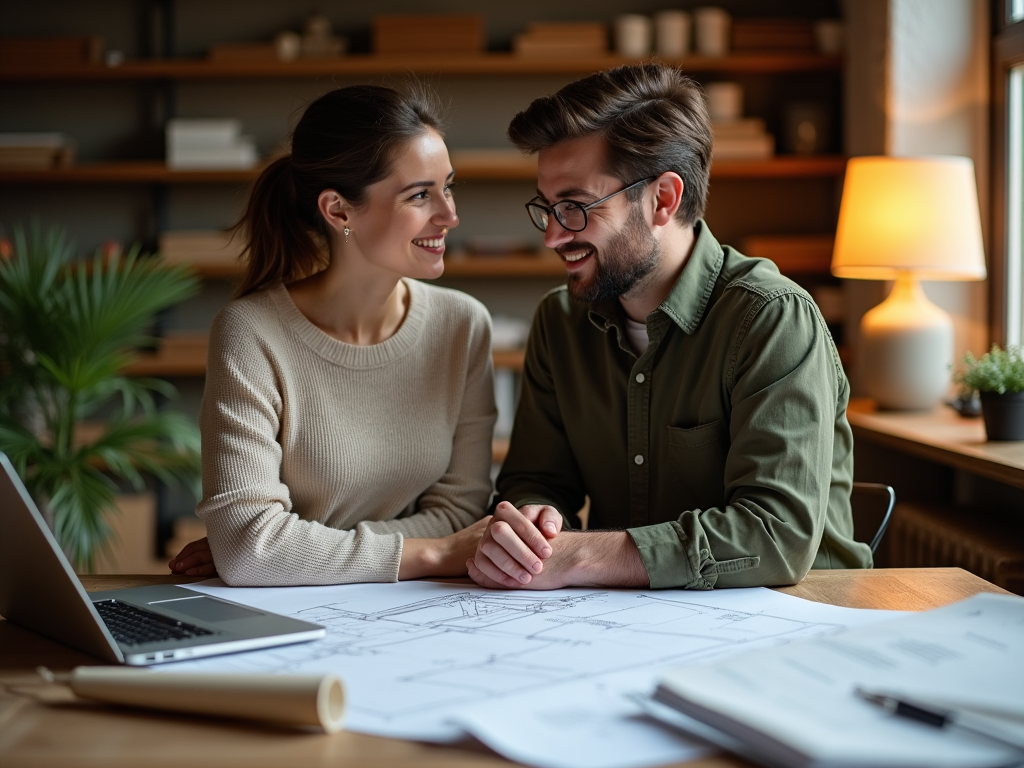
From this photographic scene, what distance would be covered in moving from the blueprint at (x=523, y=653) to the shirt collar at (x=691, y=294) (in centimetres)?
51

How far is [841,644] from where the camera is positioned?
100cm

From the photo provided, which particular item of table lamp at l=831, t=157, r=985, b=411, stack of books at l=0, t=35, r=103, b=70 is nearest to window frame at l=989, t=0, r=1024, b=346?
table lamp at l=831, t=157, r=985, b=411

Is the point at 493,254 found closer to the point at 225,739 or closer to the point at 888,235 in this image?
the point at 888,235

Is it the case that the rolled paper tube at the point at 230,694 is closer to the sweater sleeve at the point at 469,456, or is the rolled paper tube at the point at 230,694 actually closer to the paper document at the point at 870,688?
the paper document at the point at 870,688

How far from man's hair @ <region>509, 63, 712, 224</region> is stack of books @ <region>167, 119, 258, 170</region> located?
245 centimetres

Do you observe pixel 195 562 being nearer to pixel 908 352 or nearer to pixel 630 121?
pixel 630 121

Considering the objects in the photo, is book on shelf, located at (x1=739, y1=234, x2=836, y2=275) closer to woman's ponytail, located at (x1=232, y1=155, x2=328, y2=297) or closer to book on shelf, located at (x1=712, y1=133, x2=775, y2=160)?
book on shelf, located at (x1=712, y1=133, x2=775, y2=160)

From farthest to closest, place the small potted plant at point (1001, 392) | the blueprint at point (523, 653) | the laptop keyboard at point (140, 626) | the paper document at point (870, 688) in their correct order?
the small potted plant at point (1001, 392)
the laptop keyboard at point (140, 626)
the blueprint at point (523, 653)
the paper document at point (870, 688)

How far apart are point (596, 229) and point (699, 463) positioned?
0.42m

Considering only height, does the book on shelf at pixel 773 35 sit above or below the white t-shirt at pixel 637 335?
above

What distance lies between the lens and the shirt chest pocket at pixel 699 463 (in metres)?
1.65

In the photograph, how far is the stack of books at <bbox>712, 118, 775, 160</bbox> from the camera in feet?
12.9

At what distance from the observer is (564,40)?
13.0 ft

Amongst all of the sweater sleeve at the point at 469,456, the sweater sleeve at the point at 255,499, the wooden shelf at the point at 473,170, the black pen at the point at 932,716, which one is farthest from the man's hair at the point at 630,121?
the wooden shelf at the point at 473,170
